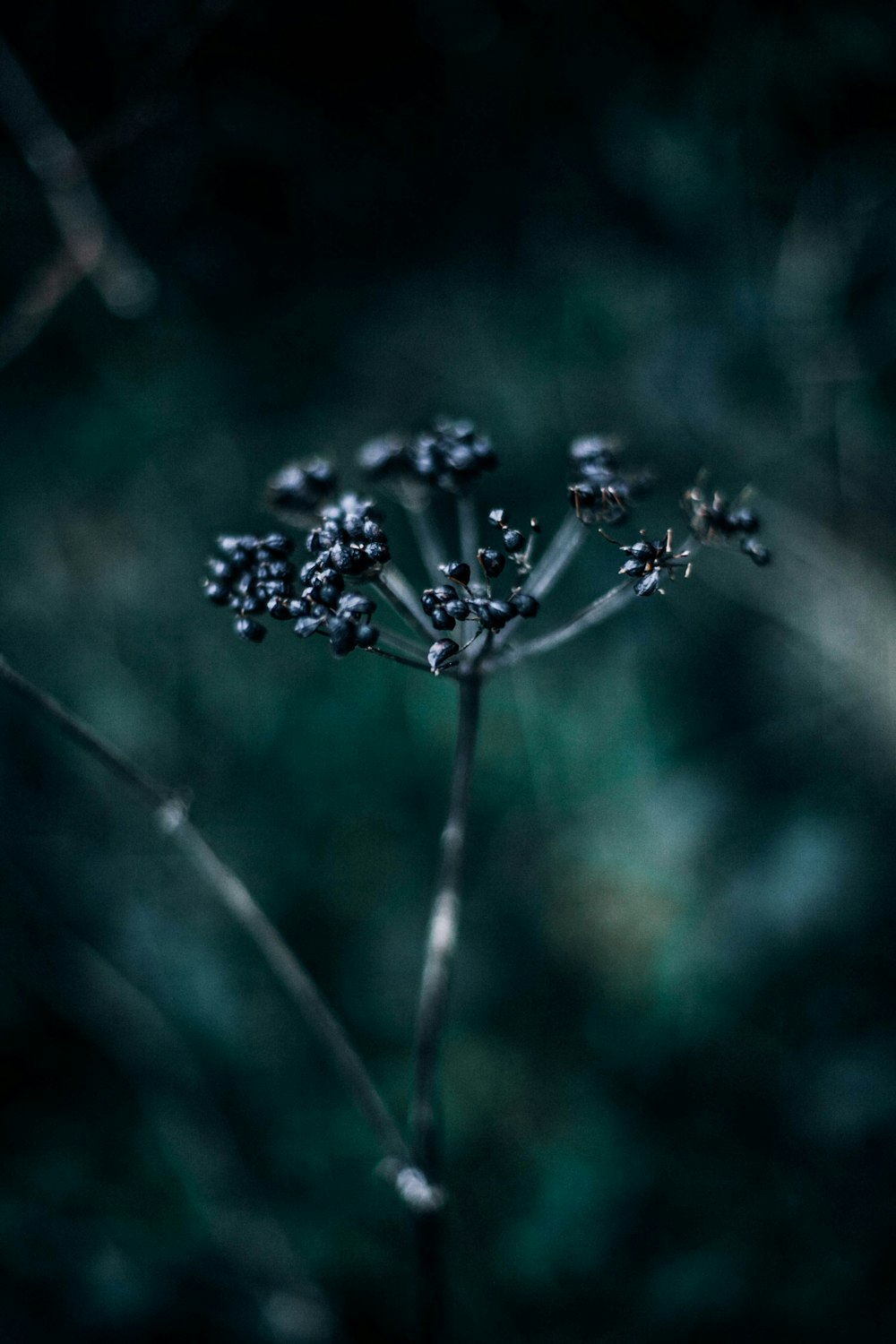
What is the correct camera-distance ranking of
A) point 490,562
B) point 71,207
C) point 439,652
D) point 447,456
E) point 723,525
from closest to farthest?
1. point 439,652
2. point 490,562
3. point 723,525
4. point 447,456
5. point 71,207

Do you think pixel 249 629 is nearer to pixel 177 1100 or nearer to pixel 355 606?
pixel 355 606

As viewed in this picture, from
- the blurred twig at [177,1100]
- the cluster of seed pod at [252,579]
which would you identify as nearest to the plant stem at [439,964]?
the cluster of seed pod at [252,579]

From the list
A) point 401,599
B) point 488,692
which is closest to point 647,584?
point 401,599

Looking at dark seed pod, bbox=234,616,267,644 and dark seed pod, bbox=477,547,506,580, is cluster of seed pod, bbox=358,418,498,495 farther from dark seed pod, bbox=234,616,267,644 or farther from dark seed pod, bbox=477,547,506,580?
dark seed pod, bbox=234,616,267,644

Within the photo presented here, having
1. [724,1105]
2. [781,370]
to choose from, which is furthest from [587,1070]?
[781,370]

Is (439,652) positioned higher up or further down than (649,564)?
further down

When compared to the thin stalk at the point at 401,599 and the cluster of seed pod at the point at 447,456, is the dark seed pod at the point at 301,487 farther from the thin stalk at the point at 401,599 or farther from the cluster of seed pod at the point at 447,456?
the thin stalk at the point at 401,599

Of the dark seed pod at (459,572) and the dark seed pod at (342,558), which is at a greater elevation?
the dark seed pod at (342,558)
